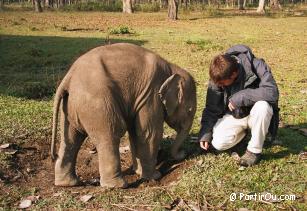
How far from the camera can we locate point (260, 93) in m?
6.05

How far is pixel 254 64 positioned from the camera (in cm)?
623

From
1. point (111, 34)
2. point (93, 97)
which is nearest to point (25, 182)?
point (93, 97)

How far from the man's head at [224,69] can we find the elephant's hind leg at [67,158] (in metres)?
1.89

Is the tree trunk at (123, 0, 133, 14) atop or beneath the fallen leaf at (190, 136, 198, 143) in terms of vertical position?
atop

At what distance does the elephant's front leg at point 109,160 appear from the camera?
5523 millimetres

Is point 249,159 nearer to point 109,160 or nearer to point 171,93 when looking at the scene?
point 171,93

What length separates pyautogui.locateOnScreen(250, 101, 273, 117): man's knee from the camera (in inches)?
238

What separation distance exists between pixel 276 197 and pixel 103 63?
2591 millimetres

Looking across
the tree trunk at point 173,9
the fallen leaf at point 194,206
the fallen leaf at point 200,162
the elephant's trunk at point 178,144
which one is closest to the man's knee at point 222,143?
the fallen leaf at point 200,162

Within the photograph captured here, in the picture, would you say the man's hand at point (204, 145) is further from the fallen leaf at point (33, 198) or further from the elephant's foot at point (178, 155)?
the fallen leaf at point (33, 198)

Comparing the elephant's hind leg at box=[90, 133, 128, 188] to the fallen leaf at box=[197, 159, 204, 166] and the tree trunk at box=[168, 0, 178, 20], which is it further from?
the tree trunk at box=[168, 0, 178, 20]

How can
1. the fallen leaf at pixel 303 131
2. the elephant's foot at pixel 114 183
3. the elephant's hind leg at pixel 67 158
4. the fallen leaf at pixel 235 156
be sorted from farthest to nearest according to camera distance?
1. the fallen leaf at pixel 303 131
2. the fallen leaf at pixel 235 156
3. the elephant's hind leg at pixel 67 158
4. the elephant's foot at pixel 114 183

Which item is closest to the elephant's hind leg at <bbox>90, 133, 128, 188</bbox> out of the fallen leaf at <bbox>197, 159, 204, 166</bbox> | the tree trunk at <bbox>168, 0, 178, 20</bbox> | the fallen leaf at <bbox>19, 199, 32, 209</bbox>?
the fallen leaf at <bbox>19, 199, 32, 209</bbox>

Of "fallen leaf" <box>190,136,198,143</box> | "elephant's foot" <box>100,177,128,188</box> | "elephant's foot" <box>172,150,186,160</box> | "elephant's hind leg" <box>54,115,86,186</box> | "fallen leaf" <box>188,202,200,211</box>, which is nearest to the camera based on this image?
"fallen leaf" <box>188,202,200,211</box>
